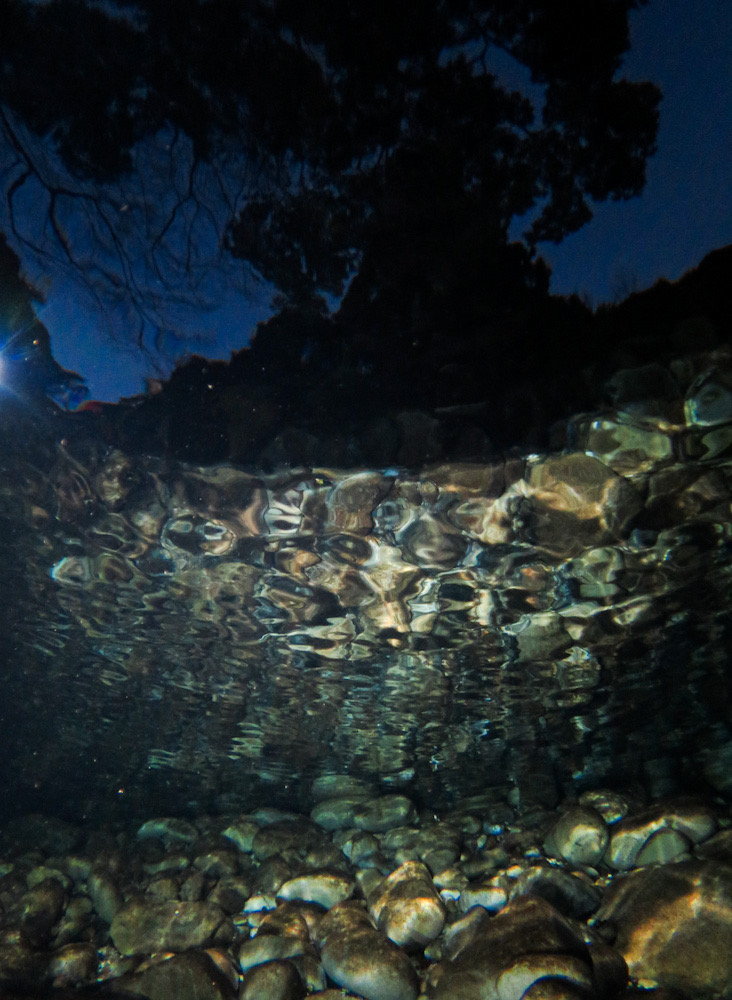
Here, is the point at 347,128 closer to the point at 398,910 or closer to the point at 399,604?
the point at 399,604

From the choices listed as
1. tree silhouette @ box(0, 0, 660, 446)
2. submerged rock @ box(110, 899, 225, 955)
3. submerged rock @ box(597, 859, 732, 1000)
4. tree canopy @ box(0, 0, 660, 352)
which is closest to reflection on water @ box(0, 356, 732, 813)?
tree silhouette @ box(0, 0, 660, 446)

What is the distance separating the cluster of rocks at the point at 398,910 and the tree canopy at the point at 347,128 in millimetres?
7559

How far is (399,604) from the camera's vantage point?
367 inches

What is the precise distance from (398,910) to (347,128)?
1070cm

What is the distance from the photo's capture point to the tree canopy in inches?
141

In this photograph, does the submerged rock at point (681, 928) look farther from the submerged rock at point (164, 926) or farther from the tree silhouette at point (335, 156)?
the tree silhouette at point (335, 156)

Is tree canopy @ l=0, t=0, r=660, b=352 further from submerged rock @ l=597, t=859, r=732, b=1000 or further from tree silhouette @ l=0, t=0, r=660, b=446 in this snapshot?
submerged rock @ l=597, t=859, r=732, b=1000

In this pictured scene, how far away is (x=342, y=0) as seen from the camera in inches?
135

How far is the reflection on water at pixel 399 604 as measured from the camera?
22.9 feet

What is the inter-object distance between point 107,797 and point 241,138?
27.7m

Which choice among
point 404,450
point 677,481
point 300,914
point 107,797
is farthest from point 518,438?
point 107,797

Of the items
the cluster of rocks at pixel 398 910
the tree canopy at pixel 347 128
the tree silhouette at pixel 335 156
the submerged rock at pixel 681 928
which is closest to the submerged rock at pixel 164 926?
the cluster of rocks at pixel 398 910

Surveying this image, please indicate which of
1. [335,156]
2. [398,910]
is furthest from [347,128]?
[398,910]

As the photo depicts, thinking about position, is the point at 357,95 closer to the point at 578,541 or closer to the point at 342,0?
the point at 342,0
